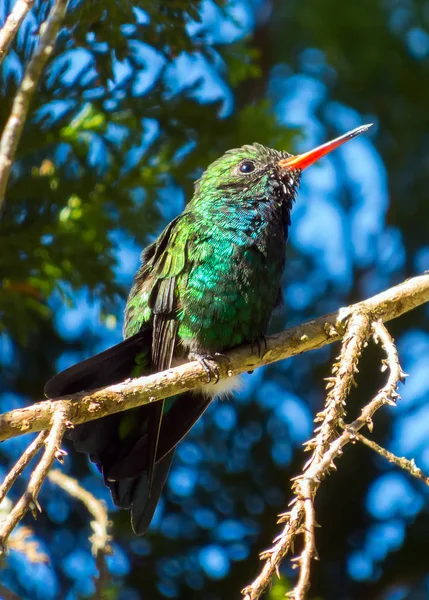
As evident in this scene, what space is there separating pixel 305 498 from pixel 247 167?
8.66 feet

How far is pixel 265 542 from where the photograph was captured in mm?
4953

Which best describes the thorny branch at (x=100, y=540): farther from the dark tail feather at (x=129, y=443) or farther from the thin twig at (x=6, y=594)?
the dark tail feather at (x=129, y=443)

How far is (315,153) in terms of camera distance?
464 cm

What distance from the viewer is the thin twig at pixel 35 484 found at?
2482mm

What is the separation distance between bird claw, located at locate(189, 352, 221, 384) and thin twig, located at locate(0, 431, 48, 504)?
1.13 metres

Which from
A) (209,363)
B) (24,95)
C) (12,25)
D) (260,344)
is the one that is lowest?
(209,363)

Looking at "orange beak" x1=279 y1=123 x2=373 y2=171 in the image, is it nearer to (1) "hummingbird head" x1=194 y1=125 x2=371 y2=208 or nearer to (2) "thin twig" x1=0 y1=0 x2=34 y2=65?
(1) "hummingbird head" x1=194 y1=125 x2=371 y2=208

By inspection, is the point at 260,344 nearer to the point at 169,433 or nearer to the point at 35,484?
the point at 169,433

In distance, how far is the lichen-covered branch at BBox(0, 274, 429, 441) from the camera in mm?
3012

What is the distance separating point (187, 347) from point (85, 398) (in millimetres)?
1196

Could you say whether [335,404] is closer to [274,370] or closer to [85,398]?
[85,398]

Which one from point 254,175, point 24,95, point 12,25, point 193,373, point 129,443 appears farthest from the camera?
point 254,175

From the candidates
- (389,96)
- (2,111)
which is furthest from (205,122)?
(389,96)

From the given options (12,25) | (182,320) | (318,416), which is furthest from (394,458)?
(12,25)
